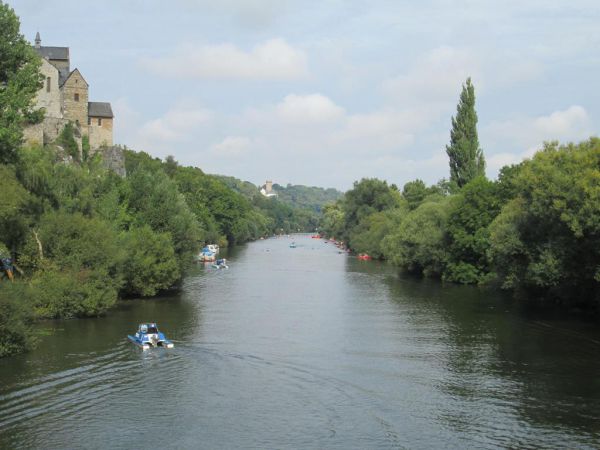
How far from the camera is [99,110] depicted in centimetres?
8025

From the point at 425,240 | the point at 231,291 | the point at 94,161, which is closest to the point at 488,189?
the point at 425,240

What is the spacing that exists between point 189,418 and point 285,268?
6491 centimetres

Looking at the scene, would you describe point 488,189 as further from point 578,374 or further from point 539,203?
point 578,374

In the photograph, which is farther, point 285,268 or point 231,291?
point 285,268

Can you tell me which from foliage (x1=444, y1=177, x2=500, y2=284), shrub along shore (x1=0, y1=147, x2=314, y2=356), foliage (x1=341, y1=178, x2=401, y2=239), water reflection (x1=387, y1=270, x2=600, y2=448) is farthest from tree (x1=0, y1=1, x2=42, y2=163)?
foliage (x1=341, y1=178, x2=401, y2=239)

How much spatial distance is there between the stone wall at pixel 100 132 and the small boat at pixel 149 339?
45668mm

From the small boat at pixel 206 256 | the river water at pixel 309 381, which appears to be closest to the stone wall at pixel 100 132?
the small boat at pixel 206 256

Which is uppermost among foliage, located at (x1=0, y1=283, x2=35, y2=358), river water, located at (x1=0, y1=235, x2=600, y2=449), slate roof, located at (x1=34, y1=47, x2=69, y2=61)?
slate roof, located at (x1=34, y1=47, x2=69, y2=61)

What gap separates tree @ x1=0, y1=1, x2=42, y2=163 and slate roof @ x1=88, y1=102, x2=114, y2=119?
141 ft

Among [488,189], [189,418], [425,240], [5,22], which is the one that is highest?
[5,22]

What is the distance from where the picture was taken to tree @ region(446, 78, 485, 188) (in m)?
92.6

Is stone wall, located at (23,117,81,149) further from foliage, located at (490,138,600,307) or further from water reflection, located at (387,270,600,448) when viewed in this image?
foliage, located at (490,138,600,307)

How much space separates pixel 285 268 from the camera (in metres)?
91.1

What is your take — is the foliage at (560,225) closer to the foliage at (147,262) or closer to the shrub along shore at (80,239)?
the foliage at (147,262)
